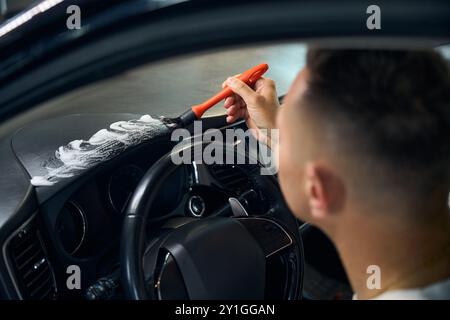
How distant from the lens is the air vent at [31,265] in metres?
1.21

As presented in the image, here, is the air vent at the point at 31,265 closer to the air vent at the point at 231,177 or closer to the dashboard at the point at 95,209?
the dashboard at the point at 95,209

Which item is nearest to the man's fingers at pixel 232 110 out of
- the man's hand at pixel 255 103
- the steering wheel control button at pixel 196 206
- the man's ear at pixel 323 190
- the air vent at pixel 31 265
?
the man's hand at pixel 255 103

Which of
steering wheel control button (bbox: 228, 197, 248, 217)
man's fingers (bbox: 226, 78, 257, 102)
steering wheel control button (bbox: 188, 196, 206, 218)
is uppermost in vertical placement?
man's fingers (bbox: 226, 78, 257, 102)

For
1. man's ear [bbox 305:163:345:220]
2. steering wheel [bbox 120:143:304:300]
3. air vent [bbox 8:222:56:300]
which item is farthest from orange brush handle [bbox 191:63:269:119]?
man's ear [bbox 305:163:345:220]

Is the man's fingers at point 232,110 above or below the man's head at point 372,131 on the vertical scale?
below

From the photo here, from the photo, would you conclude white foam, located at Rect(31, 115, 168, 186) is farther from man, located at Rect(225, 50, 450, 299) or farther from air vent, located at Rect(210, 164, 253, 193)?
man, located at Rect(225, 50, 450, 299)

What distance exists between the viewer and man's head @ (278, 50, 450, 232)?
74 cm

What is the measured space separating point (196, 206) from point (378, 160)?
96 cm

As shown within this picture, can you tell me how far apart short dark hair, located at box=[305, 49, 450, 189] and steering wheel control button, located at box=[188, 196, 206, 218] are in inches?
36.3

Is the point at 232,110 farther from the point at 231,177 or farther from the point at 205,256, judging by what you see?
the point at 205,256

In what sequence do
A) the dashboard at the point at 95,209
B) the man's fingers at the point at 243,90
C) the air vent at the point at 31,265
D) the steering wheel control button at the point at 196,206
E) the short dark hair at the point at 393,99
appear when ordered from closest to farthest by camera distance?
the short dark hair at the point at 393,99 → the air vent at the point at 31,265 → the dashboard at the point at 95,209 → the man's fingers at the point at 243,90 → the steering wheel control button at the point at 196,206

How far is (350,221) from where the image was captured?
2.83 ft

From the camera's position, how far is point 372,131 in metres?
0.76

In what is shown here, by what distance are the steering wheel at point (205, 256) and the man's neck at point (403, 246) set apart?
1.56 ft
